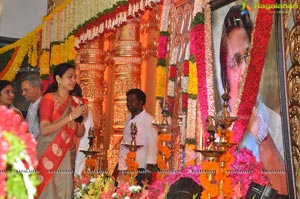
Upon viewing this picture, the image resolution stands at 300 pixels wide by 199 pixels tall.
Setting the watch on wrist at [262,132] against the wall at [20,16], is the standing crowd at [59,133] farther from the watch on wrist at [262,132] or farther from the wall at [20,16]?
the wall at [20,16]

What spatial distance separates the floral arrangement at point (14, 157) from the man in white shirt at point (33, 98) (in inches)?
199

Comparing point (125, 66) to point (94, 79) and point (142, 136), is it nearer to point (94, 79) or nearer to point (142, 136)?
point (94, 79)

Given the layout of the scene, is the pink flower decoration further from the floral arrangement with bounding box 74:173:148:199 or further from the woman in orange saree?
the floral arrangement with bounding box 74:173:148:199

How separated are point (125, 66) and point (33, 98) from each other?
115 cm

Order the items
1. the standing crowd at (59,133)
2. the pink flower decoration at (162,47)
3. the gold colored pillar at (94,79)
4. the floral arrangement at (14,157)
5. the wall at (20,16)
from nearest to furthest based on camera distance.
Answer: the floral arrangement at (14,157) → the standing crowd at (59,133) → the pink flower decoration at (162,47) → the gold colored pillar at (94,79) → the wall at (20,16)

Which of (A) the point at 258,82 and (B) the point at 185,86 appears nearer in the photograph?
(A) the point at 258,82

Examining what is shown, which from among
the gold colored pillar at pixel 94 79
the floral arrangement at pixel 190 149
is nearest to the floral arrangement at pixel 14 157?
the floral arrangement at pixel 190 149

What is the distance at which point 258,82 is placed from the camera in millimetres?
4457

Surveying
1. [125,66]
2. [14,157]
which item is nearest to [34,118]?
[125,66]

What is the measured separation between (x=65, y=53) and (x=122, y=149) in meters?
2.32

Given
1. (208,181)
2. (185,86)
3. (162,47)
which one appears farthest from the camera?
(162,47)

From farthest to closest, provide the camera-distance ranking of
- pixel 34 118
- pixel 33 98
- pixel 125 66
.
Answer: pixel 125 66, pixel 33 98, pixel 34 118

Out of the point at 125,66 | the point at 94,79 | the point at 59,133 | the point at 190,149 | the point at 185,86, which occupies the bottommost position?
the point at 190,149

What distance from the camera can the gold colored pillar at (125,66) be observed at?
26.2 ft
